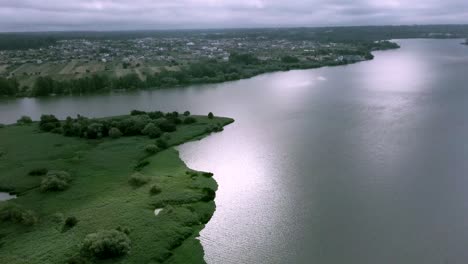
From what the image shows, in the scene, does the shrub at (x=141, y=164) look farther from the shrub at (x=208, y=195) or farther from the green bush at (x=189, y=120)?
the green bush at (x=189, y=120)

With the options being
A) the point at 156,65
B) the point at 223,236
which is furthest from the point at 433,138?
the point at 156,65

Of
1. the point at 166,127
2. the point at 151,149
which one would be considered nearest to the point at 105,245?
the point at 151,149

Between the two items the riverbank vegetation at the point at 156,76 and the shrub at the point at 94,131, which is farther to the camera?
the riverbank vegetation at the point at 156,76

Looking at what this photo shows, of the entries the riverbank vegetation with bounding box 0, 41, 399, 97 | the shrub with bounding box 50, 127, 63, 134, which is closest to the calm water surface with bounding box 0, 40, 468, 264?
the riverbank vegetation with bounding box 0, 41, 399, 97

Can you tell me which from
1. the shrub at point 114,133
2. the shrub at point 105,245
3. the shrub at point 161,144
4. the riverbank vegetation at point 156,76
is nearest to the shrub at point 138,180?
the shrub at point 105,245

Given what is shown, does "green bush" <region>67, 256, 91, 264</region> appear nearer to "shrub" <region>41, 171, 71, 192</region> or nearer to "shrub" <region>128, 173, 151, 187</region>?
"shrub" <region>128, 173, 151, 187</region>

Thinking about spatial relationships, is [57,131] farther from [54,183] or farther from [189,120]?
[54,183]
